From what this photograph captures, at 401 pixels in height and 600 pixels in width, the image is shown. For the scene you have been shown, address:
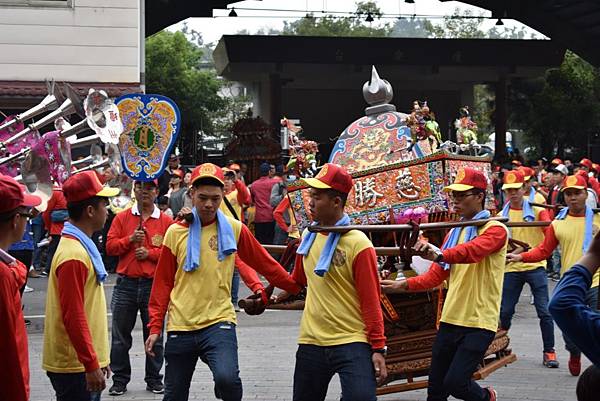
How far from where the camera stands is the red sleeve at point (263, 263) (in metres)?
7.09

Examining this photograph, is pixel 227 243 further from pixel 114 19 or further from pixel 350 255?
pixel 114 19

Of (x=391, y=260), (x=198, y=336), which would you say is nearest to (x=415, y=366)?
Answer: (x=391, y=260)

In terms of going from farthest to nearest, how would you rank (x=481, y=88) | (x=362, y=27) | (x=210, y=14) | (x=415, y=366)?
(x=362, y=27) < (x=481, y=88) < (x=210, y=14) < (x=415, y=366)

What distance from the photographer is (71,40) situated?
69.1 feet

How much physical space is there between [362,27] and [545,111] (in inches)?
1735

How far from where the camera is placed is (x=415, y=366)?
8.83 metres

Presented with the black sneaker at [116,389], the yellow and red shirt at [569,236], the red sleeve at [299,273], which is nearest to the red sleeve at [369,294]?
the red sleeve at [299,273]

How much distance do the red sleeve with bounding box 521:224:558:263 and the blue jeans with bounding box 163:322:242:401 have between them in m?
3.38

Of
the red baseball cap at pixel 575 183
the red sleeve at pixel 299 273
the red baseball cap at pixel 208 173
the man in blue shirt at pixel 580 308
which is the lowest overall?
the red sleeve at pixel 299 273

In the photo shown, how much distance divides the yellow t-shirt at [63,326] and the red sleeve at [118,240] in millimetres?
2982

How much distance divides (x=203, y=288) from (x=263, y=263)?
0.42 m

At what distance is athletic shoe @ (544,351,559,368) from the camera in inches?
427

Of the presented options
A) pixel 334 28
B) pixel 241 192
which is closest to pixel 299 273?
pixel 241 192

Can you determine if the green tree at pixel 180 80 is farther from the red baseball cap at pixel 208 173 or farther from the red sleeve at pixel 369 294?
the red sleeve at pixel 369 294
